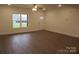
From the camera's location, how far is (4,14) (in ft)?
4.00

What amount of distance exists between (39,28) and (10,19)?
15.5 inches

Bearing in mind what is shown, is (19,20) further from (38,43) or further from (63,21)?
(63,21)

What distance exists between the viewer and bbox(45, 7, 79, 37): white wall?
1.24m

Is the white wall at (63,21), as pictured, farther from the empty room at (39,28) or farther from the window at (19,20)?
the window at (19,20)

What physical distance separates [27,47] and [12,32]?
28cm

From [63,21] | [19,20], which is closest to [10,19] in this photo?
[19,20]

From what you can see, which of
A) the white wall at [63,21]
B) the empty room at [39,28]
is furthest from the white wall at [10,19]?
the white wall at [63,21]

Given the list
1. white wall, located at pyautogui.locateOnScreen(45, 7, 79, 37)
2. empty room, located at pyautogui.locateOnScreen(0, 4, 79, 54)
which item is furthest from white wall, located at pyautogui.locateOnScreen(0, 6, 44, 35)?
white wall, located at pyautogui.locateOnScreen(45, 7, 79, 37)

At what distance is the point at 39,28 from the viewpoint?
4.19 feet

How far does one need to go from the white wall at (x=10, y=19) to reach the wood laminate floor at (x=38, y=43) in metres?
0.07

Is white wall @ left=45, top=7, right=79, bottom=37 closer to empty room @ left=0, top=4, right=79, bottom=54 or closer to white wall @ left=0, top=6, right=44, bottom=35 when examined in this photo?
empty room @ left=0, top=4, right=79, bottom=54

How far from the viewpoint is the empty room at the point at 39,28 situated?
4.01 ft
